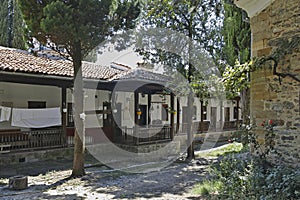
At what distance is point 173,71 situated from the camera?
473 inches

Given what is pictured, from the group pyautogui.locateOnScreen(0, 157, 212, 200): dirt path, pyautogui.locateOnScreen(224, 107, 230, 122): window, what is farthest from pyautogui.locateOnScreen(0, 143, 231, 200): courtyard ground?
pyautogui.locateOnScreen(224, 107, 230, 122): window

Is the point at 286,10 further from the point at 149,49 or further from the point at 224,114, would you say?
the point at 224,114

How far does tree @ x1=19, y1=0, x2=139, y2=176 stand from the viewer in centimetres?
723

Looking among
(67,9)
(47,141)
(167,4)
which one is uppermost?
(167,4)

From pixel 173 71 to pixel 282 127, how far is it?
665cm

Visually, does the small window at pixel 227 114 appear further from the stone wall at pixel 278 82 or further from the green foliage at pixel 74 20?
the stone wall at pixel 278 82

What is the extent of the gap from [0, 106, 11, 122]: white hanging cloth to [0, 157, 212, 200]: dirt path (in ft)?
11.2

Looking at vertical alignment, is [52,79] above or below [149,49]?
below

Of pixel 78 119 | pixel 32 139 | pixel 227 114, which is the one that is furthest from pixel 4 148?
pixel 227 114

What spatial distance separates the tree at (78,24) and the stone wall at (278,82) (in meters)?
3.76

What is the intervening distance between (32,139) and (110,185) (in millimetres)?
4848

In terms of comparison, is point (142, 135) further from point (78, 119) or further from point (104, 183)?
point (104, 183)

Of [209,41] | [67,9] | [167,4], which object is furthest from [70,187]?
[209,41]

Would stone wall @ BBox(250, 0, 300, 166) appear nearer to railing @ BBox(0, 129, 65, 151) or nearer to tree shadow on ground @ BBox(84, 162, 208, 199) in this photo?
tree shadow on ground @ BBox(84, 162, 208, 199)
